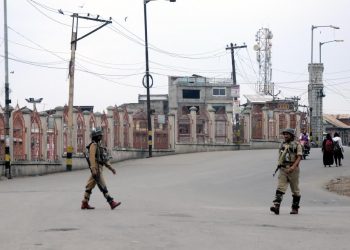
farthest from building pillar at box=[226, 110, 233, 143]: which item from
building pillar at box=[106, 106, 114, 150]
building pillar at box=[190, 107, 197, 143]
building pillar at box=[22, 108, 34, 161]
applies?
building pillar at box=[22, 108, 34, 161]

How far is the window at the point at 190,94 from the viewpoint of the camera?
9100cm

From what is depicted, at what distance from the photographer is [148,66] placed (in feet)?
138

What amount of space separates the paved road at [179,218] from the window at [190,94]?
67.5m

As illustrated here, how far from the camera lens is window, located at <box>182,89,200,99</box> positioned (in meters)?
91.0

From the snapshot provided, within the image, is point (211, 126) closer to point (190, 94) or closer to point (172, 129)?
point (172, 129)

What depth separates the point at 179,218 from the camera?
471 inches

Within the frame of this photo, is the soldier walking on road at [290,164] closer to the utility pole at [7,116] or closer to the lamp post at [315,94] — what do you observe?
the utility pole at [7,116]

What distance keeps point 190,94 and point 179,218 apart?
262 feet

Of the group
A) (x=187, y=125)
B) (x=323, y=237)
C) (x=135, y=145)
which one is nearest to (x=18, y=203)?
(x=323, y=237)

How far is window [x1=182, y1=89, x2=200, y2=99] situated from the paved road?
222ft

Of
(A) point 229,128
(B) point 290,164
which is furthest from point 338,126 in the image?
(B) point 290,164

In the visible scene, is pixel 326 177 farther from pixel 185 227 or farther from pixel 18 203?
pixel 185 227

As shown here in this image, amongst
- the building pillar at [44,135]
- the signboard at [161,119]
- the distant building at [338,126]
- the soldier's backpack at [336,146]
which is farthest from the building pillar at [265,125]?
the distant building at [338,126]

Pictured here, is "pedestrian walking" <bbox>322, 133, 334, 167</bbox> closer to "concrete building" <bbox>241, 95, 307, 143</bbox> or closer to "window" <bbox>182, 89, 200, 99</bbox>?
"concrete building" <bbox>241, 95, 307, 143</bbox>
